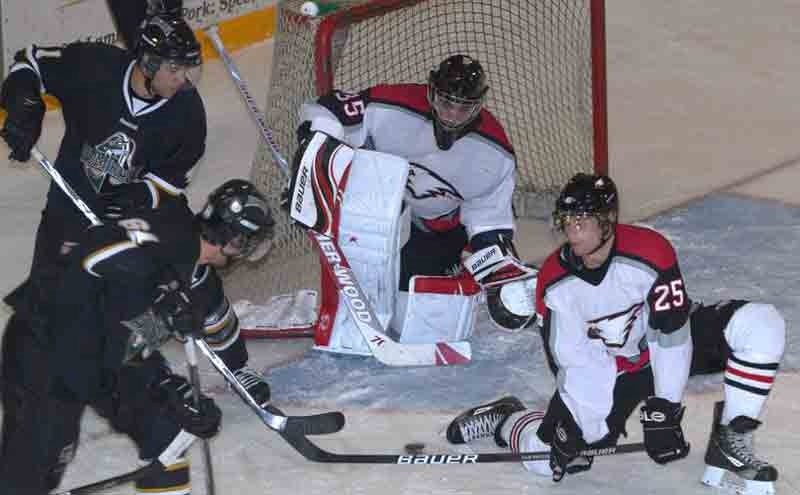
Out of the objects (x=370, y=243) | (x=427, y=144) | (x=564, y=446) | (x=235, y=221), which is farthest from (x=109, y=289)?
(x=427, y=144)

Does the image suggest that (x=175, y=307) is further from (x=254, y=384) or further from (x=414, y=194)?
(x=414, y=194)

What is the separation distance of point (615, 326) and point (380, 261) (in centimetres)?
105

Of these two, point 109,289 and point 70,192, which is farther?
point 70,192

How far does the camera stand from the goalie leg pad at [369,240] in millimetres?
4543

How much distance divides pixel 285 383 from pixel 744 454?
1.44m

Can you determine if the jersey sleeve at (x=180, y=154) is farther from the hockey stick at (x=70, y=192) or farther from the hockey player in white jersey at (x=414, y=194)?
the hockey player in white jersey at (x=414, y=194)

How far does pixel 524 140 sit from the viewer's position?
6102 mm

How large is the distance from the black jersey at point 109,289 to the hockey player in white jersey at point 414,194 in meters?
1.26

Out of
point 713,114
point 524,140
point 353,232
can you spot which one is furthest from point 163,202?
point 713,114

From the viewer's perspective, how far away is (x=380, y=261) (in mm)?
4633

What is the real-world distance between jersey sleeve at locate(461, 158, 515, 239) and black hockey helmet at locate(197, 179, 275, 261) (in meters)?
1.41

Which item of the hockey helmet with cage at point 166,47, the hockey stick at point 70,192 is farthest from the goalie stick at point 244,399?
the hockey helmet with cage at point 166,47

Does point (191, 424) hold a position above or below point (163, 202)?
below

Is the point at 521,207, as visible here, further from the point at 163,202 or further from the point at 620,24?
the point at 620,24
